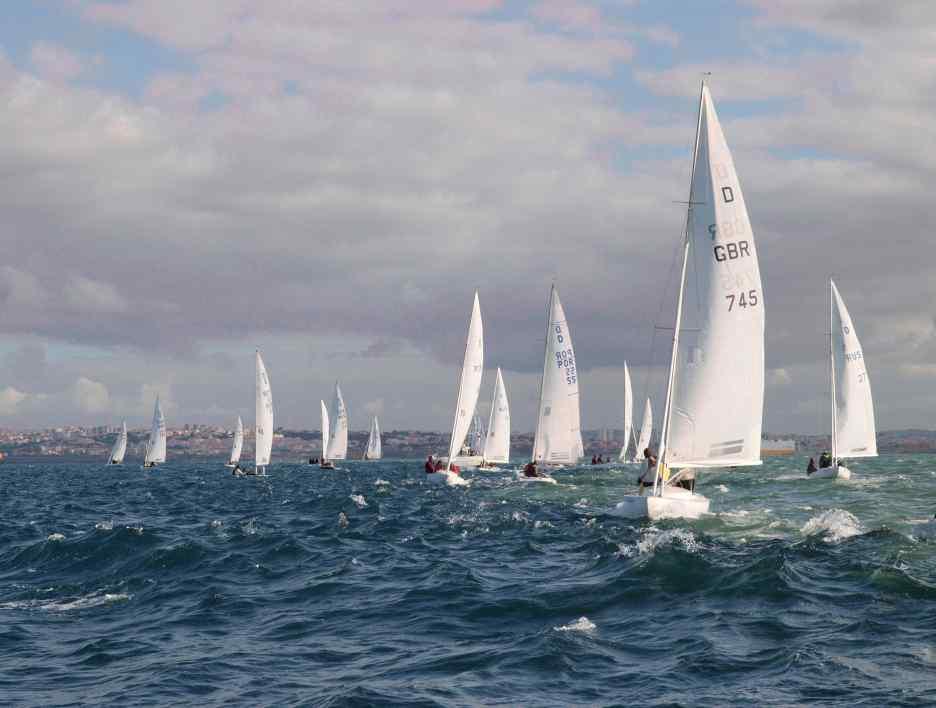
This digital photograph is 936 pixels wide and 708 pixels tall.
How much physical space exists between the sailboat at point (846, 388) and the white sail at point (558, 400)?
45.5ft

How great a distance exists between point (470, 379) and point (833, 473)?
21612 millimetres

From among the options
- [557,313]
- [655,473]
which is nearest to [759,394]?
[655,473]

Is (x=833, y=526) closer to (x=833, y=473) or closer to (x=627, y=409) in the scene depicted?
(x=833, y=473)

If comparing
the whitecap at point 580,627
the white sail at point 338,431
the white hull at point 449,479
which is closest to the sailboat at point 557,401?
the white hull at point 449,479

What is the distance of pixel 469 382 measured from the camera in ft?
203

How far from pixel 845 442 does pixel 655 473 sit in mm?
31367

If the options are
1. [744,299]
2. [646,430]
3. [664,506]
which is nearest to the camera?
[744,299]

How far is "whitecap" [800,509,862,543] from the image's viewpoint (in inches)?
975

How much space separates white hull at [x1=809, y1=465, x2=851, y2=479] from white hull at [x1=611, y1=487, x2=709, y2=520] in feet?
90.2

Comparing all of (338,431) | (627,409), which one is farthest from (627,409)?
(338,431)

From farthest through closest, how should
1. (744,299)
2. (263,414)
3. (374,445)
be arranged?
1. (374,445)
2. (263,414)
3. (744,299)

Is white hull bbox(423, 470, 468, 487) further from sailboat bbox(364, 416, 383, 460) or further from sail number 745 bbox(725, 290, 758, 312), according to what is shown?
sailboat bbox(364, 416, 383, 460)

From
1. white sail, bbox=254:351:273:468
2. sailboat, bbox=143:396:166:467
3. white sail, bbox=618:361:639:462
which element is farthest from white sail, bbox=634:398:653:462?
sailboat, bbox=143:396:166:467

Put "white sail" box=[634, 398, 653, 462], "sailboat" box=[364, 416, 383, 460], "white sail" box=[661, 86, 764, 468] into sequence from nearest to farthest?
"white sail" box=[661, 86, 764, 468], "white sail" box=[634, 398, 653, 462], "sailboat" box=[364, 416, 383, 460]
